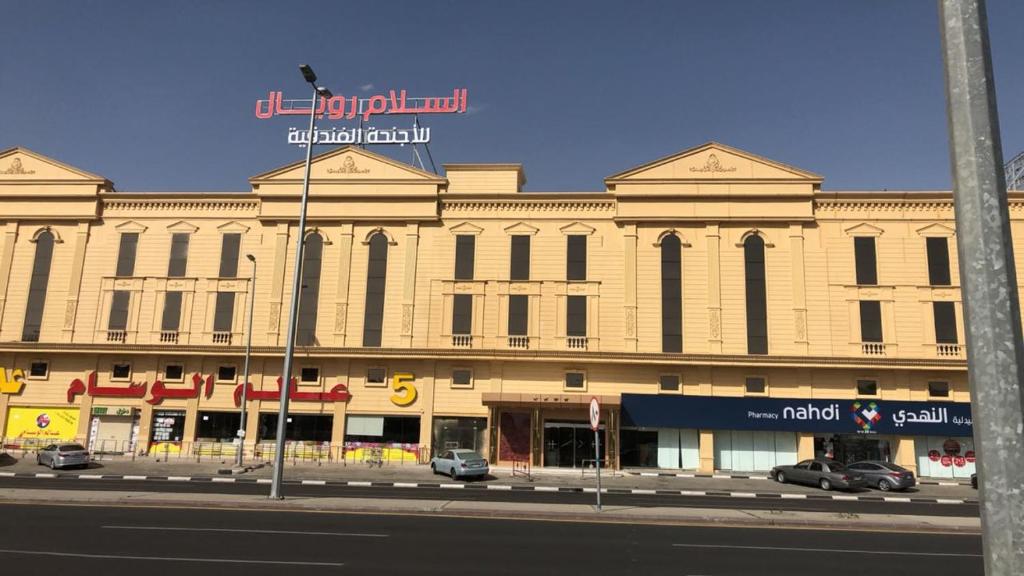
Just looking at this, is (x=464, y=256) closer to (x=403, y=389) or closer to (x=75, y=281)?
(x=403, y=389)

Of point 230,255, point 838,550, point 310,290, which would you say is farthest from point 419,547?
point 230,255

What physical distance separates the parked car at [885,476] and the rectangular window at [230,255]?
36.5 meters

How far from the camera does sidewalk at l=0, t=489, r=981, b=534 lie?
693 inches

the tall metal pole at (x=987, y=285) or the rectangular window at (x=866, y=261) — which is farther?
the rectangular window at (x=866, y=261)

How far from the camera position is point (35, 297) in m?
42.7

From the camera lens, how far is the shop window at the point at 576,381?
3901 centimetres

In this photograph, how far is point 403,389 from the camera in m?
39.7

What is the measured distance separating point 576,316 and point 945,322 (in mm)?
20813

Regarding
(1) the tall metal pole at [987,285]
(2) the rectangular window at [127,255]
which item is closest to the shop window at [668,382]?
(2) the rectangular window at [127,255]

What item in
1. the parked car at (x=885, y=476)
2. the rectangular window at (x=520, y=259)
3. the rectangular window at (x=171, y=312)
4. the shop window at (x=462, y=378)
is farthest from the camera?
the rectangular window at (x=171, y=312)

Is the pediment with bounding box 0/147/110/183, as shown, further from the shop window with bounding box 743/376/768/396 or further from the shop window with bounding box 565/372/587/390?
the shop window with bounding box 743/376/768/396

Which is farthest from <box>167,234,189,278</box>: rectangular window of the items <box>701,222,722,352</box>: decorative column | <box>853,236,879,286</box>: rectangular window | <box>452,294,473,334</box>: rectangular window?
<box>853,236,879,286</box>: rectangular window

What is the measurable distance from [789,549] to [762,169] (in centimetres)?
3010

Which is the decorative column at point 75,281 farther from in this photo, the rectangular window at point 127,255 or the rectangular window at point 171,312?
the rectangular window at point 171,312
